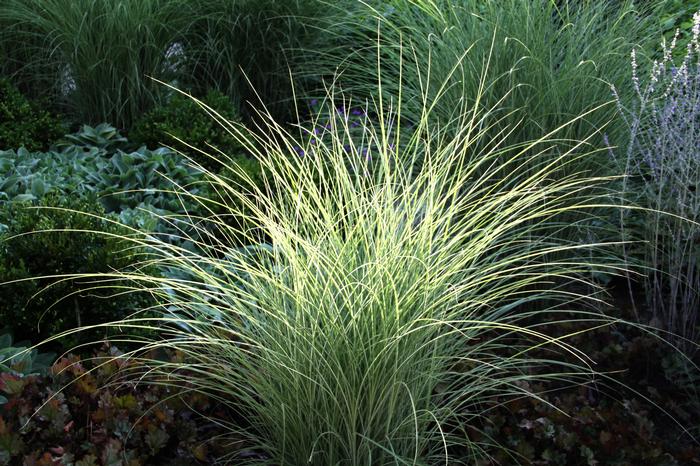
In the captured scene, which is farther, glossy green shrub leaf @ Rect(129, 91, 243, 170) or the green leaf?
glossy green shrub leaf @ Rect(129, 91, 243, 170)

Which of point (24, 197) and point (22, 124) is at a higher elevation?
point (24, 197)

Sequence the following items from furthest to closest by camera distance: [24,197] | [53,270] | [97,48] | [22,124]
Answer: [97,48], [22,124], [24,197], [53,270]

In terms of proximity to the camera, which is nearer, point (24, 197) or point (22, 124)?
point (24, 197)

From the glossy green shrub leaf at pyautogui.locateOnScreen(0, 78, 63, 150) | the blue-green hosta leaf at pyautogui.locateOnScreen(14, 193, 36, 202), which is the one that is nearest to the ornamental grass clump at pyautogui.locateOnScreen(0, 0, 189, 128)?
the glossy green shrub leaf at pyautogui.locateOnScreen(0, 78, 63, 150)

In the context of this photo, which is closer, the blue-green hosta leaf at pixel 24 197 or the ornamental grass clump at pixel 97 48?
the blue-green hosta leaf at pixel 24 197

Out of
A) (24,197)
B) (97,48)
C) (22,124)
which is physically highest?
(97,48)

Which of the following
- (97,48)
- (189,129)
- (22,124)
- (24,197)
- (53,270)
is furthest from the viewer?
(97,48)

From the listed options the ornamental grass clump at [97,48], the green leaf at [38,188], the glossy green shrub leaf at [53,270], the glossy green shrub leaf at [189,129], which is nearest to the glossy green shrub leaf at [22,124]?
the ornamental grass clump at [97,48]

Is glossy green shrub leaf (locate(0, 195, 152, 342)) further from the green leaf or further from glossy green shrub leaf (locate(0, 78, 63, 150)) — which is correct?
glossy green shrub leaf (locate(0, 78, 63, 150))

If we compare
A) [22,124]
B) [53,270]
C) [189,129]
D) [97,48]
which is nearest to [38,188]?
[53,270]

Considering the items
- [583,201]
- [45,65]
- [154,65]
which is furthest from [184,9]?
[583,201]

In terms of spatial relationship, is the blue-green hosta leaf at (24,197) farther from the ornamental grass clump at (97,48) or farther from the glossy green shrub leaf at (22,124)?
the ornamental grass clump at (97,48)

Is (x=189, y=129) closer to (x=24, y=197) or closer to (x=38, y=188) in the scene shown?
(x=38, y=188)

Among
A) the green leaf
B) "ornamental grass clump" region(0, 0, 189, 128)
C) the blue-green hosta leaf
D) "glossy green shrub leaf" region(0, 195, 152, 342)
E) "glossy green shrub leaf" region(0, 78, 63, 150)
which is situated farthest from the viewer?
"ornamental grass clump" region(0, 0, 189, 128)
